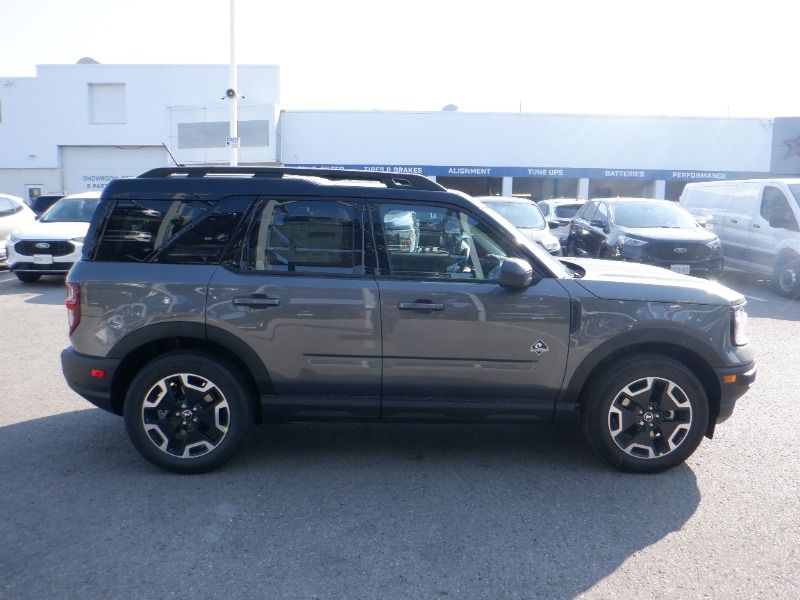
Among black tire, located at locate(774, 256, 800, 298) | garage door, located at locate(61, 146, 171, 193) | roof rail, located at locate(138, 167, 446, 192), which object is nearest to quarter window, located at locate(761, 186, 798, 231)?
black tire, located at locate(774, 256, 800, 298)

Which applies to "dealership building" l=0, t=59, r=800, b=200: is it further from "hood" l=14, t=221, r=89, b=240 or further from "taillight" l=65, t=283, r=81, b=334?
"taillight" l=65, t=283, r=81, b=334

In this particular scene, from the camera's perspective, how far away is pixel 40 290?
1265cm

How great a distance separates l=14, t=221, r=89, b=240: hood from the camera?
1284 centimetres

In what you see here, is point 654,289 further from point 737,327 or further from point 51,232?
point 51,232

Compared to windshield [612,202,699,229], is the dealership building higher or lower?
higher

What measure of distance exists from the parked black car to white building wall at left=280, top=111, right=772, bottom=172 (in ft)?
69.4

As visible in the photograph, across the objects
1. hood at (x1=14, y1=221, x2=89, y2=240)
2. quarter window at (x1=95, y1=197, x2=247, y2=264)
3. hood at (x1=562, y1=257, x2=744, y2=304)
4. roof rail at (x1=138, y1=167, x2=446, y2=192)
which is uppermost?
roof rail at (x1=138, y1=167, x2=446, y2=192)

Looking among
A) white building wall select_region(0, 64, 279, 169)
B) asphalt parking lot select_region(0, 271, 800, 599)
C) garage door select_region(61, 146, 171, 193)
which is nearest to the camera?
asphalt parking lot select_region(0, 271, 800, 599)

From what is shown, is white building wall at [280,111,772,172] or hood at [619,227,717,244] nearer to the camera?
hood at [619,227,717,244]

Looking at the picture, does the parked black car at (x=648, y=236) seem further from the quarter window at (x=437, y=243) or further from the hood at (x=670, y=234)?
Answer: the quarter window at (x=437, y=243)

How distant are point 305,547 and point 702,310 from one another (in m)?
2.76

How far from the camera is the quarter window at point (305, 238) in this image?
14.6 feet

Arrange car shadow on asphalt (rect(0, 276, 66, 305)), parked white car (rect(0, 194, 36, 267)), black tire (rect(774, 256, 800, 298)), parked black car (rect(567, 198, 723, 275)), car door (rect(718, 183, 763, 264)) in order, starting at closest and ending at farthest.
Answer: car shadow on asphalt (rect(0, 276, 66, 305)), parked black car (rect(567, 198, 723, 275)), black tire (rect(774, 256, 800, 298)), car door (rect(718, 183, 763, 264)), parked white car (rect(0, 194, 36, 267))

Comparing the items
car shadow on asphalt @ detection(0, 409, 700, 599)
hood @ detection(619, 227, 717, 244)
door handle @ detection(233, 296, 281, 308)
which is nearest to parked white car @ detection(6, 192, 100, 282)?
car shadow on asphalt @ detection(0, 409, 700, 599)
